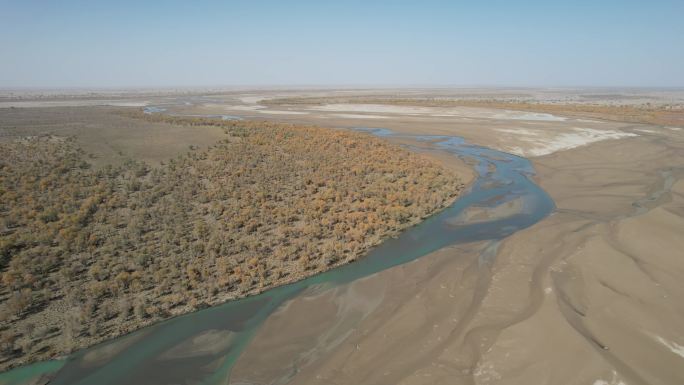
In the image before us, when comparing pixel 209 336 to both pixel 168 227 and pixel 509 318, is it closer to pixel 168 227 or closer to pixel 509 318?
pixel 168 227

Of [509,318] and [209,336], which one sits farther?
[209,336]

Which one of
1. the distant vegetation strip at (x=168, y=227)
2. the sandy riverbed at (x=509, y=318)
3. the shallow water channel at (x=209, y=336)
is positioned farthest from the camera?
the distant vegetation strip at (x=168, y=227)

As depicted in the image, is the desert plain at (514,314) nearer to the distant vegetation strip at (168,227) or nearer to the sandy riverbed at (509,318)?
the sandy riverbed at (509,318)

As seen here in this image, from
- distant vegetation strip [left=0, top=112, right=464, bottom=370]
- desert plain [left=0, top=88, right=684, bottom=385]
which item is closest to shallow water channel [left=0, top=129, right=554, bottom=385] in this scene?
distant vegetation strip [left=0, top=112, right=464, bottom=370]

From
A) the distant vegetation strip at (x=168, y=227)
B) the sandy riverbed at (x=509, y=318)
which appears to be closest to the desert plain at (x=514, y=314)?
the sandy riverbed at (x=509, y=318)

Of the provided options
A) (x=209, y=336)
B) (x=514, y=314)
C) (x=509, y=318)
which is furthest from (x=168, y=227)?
(x=514, y=314)

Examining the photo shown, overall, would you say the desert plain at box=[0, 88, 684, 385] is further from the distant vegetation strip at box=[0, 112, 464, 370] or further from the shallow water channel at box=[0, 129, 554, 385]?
the distant vegetation strip at box=[0, 112, 464, 370]
